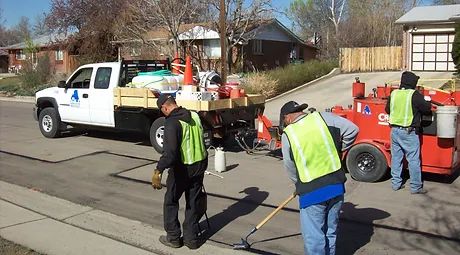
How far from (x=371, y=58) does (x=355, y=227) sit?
26.0m


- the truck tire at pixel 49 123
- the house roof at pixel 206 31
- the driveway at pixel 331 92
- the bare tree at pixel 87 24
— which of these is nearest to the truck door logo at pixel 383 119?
the driveway at pixel 331 92

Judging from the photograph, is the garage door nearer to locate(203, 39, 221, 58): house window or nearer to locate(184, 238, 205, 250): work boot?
locate(203, 39, 221, 58): house window

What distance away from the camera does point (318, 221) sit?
13.0 ft

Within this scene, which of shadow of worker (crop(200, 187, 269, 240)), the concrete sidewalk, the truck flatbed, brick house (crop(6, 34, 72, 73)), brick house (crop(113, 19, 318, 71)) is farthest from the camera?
brick house (crop(6, 34, 72, 73))

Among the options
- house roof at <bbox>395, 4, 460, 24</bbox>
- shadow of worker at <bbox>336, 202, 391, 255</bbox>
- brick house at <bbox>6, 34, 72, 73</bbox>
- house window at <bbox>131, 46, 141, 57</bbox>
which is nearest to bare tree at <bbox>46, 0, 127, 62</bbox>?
brick house at <bbox>6, 34, 72, 73</bbox>

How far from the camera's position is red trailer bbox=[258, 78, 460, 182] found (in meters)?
7.22

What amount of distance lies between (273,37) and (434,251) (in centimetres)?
3121

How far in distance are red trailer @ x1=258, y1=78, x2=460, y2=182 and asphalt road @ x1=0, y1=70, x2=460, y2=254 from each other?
306 millimetres

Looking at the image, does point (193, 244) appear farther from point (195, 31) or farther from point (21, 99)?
point (195, 31)

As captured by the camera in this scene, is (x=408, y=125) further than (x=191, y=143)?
Yes

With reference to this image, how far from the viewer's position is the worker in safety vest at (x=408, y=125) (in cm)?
714

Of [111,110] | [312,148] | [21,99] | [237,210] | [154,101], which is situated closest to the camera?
[312,148]

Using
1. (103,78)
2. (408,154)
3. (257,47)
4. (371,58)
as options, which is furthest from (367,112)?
(257,47)

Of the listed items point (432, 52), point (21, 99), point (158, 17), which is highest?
point (158, 17)
